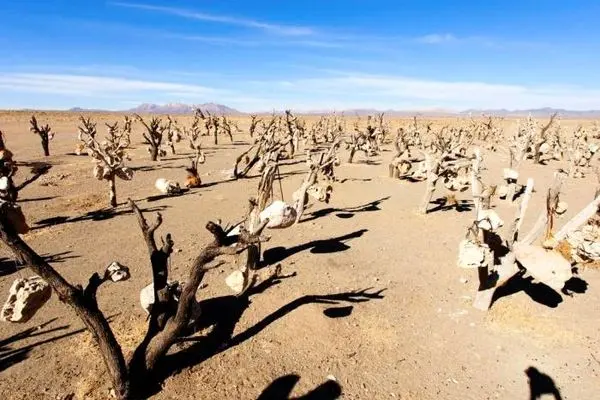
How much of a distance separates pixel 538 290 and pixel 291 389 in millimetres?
8863

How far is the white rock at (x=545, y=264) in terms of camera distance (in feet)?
33.1

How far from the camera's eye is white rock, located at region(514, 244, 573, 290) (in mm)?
10102

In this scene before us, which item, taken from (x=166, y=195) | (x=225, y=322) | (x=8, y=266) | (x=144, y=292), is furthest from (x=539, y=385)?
(x=166, y=195)

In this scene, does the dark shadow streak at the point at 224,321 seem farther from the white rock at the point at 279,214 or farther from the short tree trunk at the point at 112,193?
the short tree trunk at the point at 112,193

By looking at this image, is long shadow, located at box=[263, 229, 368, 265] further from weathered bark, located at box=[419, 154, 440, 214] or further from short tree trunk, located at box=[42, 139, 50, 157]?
short tree trunk, located at box=[42, 139, 50, 157]

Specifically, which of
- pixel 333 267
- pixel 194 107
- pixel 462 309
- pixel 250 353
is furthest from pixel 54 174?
pixel 462 309

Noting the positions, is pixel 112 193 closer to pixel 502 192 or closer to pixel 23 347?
pixel 23 347

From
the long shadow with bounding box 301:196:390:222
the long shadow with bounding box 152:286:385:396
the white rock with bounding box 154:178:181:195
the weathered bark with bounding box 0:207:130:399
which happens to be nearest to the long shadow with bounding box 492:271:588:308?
the long shadow with bounding box 152:286:385:396

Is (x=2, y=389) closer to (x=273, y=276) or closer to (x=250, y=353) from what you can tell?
(x=250, y=353)

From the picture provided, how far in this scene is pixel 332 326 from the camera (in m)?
11.5

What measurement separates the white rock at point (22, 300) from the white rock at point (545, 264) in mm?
10523

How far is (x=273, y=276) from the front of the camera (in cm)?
1447

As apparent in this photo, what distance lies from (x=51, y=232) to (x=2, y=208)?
14428mm

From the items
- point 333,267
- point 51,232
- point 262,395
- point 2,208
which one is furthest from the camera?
point 51,232
